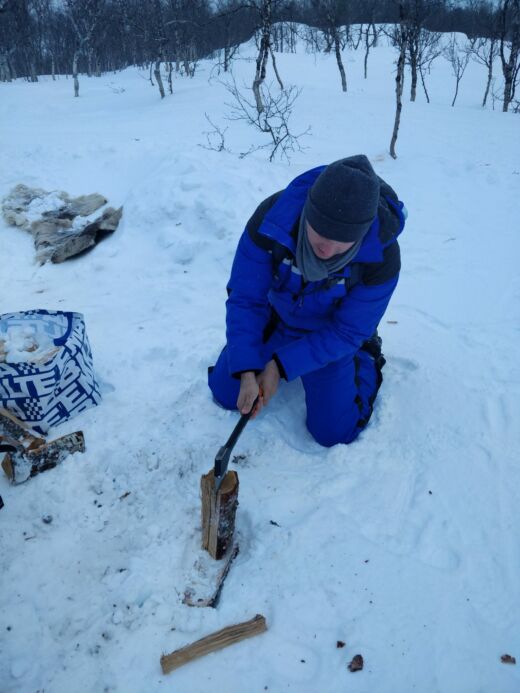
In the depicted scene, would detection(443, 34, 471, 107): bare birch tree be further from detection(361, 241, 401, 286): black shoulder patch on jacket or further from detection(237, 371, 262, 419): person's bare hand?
detection(237, 371, 262, 419): person's bare hand

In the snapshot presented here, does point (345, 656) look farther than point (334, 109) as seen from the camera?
No

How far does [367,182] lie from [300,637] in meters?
1.65

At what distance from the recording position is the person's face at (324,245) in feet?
5.80

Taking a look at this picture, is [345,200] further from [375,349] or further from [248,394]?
[375,349]

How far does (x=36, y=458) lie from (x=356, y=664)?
1583 mm

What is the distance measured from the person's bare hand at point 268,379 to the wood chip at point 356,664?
40.0 inches

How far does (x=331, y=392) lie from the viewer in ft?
7.61

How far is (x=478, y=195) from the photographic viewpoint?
6098mm

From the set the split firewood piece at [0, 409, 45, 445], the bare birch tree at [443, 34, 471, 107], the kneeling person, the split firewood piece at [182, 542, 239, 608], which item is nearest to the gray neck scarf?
the kneeling person

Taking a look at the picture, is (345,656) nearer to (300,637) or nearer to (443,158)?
(300,637)

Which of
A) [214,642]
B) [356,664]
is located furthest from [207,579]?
[356,664]

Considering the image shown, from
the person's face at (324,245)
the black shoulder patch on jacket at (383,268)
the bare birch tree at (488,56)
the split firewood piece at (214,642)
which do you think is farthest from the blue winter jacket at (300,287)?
the bare birch tree at (488,56)

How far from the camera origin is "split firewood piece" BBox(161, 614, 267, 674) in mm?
1503

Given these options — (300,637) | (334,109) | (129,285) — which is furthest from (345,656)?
(334,109)
